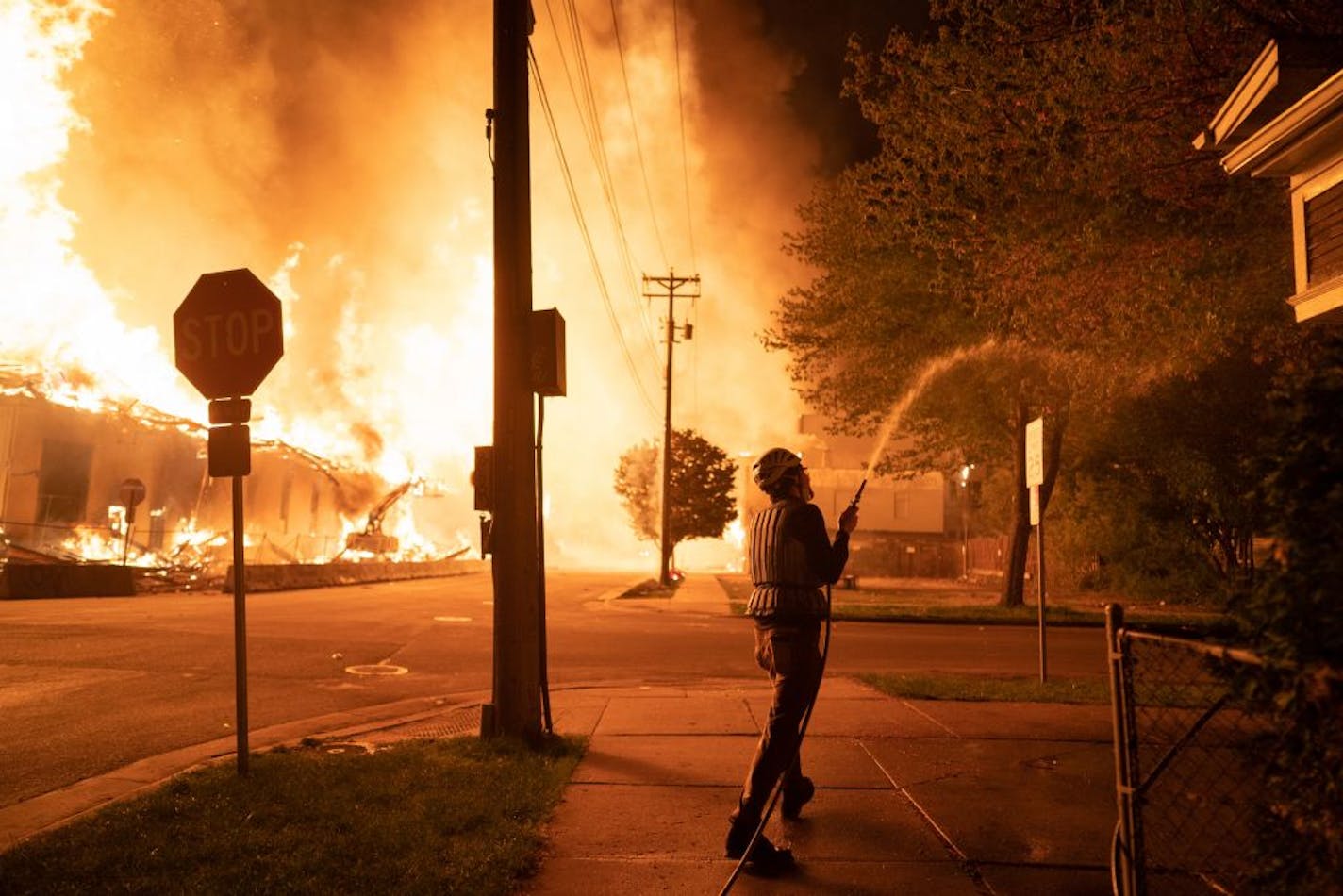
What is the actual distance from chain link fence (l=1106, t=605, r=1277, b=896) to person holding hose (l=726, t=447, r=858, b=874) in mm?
1384

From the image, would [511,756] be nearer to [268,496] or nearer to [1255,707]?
[1255,707]

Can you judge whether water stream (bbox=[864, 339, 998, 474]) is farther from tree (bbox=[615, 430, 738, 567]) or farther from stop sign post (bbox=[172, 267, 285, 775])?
tree (bbox=[615, 430, 738, 567])

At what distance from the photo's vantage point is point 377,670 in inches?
442

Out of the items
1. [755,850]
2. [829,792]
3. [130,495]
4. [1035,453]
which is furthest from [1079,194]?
[130,495]

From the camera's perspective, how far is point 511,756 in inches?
250

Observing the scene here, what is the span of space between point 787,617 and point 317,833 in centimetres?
253

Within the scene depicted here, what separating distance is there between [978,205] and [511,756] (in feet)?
42.0

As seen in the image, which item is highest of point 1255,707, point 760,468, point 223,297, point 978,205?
point 978,205

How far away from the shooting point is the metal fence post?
3172 millimetres

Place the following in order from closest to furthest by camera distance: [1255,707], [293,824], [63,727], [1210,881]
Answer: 1. [1255,707]
2. [1210,881]
3. [293,824]
4. [63,727]

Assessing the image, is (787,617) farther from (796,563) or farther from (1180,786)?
(1180,786)

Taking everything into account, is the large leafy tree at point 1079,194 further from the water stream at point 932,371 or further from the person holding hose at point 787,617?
the person holding hose at point 787,617

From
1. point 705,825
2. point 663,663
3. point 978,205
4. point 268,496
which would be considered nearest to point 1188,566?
point 978,205

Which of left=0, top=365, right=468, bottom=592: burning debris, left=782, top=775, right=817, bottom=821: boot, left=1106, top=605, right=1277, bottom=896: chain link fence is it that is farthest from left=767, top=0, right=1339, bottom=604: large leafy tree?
left=0, top=365, right=468, bottom=592: burning debris
